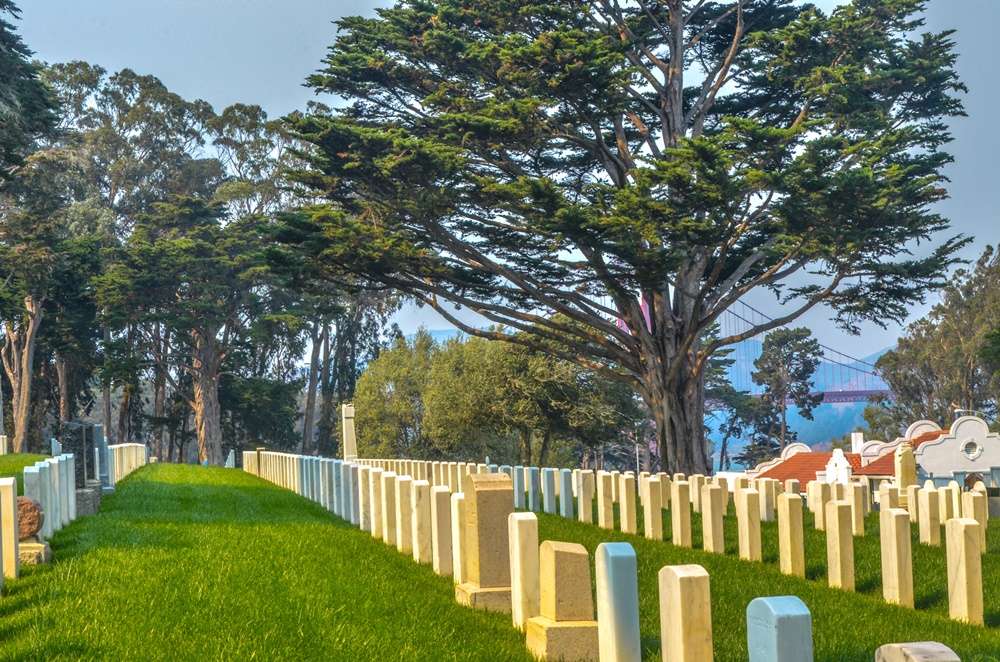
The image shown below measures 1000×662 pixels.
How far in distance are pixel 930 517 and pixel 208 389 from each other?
151 feet

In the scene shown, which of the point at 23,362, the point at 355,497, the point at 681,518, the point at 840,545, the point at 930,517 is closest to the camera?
the point at 840,545

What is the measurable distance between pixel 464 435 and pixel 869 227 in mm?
31156

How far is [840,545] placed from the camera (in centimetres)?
1054

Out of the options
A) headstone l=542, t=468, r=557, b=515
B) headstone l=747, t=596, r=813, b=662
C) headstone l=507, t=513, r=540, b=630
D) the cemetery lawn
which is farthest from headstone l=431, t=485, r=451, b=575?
headstone l=542, t=468, r=557, b=515

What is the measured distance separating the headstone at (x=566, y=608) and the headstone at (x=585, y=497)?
10294 mm

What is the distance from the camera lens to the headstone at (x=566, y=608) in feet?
21.5

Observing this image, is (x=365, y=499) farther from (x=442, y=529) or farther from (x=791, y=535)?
(x=791, y=535)

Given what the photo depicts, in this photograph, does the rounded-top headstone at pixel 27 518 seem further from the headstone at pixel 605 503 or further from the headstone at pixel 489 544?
the headstone at pixel 605 503

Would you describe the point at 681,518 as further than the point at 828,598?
Yes

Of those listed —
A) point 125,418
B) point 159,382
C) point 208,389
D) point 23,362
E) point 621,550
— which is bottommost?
point 621,550

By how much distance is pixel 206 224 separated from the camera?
57281 millimetres

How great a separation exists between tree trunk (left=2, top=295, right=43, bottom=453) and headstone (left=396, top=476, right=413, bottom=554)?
131 feet

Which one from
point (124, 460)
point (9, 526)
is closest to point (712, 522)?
point (9, 526)

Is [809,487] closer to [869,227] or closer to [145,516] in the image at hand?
[145,516]
